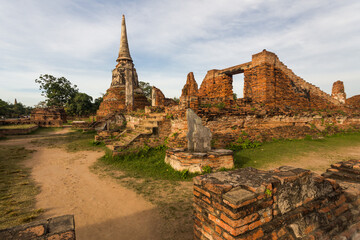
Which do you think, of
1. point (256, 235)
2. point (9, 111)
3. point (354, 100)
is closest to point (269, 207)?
point (256, 235)

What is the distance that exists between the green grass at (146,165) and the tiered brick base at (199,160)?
0.18m

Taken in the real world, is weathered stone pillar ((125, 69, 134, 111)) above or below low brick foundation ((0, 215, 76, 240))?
above

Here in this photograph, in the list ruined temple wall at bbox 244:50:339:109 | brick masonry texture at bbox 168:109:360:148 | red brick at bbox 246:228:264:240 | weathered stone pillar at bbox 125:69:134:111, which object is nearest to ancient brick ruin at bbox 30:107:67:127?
weathered stone pillar at bbox 125:69:134:111

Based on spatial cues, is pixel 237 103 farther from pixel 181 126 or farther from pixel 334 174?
pixel 334 174

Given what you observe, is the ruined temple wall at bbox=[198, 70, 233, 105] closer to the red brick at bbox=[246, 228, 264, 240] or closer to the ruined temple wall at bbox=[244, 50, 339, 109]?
the ruined temple wall at bbox=[244, 50, 339, 109]

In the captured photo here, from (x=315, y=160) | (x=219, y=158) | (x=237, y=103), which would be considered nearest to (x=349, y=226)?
(x=219, y=158)

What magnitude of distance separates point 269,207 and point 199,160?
2.92 m

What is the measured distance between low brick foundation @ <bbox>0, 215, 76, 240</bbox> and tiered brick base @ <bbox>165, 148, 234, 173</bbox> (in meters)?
3.33

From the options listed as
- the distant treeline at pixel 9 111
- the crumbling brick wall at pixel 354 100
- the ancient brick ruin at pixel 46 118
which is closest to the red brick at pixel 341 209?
the crumbling brick wall at pixel 354 100

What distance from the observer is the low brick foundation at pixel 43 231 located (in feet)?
4.62

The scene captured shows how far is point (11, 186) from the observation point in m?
4.17

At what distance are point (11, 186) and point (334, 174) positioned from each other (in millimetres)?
6984

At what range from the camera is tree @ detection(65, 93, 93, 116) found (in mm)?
33562

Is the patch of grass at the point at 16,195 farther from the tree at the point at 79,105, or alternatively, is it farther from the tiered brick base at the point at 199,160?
the tree at the point at 79,105
